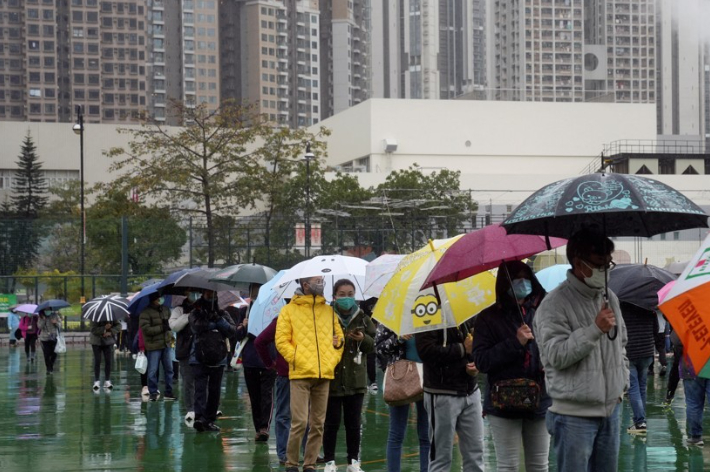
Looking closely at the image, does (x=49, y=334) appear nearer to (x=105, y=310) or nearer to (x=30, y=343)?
(x=105, y=310)

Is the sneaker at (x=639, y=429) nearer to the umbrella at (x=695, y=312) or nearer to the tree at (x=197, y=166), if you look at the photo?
the umbrella at (x=695, y=312)

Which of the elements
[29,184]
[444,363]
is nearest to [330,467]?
[444,363]

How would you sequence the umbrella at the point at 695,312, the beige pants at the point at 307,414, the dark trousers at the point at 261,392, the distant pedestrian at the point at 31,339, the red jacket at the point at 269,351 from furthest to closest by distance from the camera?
the distant pedestrian at the point at 31,339 < the dark trousers at the point at 261,392 < the red jacket at the point at 269,351 < the beige pants at the point at 307,414 < the umbrella at the point at 695,312

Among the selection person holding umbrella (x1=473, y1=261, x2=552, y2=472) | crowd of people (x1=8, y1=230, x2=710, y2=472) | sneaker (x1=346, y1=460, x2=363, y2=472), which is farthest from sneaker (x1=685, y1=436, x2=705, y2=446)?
person holding umbrella (x1=473, y1=261, x2=552, y2=472)

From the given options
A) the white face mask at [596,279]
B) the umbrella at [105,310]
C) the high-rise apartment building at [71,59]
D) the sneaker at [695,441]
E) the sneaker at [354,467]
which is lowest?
the sneaker at [695,441]

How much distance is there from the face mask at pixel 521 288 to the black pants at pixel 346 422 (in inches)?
129

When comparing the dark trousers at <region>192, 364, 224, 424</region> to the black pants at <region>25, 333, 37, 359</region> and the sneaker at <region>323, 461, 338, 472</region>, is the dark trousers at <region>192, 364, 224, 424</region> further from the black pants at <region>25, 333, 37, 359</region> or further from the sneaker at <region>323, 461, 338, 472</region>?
the black pants at <region>25, 333, 37, 359</region>

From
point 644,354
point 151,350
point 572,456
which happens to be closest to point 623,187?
point 572,456

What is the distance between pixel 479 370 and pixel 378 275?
3845 millimetres

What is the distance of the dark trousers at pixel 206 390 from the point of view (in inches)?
512

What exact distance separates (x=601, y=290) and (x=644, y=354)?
22.8 ft

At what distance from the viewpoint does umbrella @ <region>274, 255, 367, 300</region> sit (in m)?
10.1

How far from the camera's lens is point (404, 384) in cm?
895

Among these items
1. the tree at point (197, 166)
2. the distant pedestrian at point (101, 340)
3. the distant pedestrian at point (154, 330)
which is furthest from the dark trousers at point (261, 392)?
the tree at point (197, 166)
